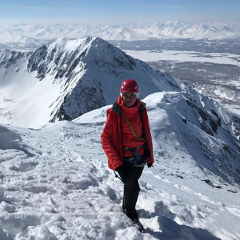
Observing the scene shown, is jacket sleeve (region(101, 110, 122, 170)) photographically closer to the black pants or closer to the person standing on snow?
the person standing on snow

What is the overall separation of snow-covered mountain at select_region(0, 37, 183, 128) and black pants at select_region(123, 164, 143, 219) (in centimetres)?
6032

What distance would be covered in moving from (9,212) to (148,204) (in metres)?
3.34

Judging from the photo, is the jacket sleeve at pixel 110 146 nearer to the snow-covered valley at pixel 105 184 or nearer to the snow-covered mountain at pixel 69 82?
the snow-covered valley at pixel 105 184

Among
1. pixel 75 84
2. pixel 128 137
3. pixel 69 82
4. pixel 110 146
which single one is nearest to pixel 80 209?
pixel 110 146

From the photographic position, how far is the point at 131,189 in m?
5.18

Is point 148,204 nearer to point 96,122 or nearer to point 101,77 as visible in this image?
point 96,122

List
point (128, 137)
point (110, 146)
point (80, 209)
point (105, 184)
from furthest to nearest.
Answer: point (105, 184) → point (80, 209) → point (128, 137) → point (110, 146)

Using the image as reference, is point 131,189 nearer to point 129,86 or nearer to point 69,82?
point 129,86

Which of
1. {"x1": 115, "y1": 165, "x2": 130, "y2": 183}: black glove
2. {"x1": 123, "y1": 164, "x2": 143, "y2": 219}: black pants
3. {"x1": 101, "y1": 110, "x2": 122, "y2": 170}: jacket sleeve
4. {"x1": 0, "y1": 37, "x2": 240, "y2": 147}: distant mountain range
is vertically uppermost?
{"x1": 101, "y1": 110, "x2": 122, "y2": 170}: jacket sleeve

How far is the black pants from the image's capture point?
5.09m

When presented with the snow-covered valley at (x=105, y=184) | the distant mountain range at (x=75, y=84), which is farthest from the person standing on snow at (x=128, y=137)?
the distant mountain range at (x=75, y=84)

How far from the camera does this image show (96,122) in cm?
2416

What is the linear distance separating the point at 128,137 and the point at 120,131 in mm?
249

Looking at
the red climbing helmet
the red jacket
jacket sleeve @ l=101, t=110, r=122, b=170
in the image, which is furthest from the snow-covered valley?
the red climbing helmet
